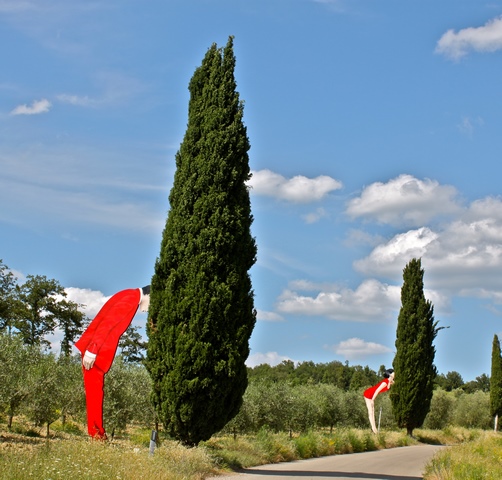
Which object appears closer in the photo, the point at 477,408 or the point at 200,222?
the point at 200,222

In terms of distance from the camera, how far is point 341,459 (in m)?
20.9

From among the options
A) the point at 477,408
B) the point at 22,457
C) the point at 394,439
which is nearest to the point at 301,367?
the point at 477,408

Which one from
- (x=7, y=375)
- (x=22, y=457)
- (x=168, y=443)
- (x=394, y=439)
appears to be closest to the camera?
→ (x=22, y=457)

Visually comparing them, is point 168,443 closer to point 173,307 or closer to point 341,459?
point 173,307

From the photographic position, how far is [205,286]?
14961mm

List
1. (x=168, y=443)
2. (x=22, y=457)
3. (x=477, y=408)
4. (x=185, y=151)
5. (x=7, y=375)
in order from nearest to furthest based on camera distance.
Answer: (x=22, y=457)
(x=168, y=443)
(x=185, y=151)
(x=7, y=375)
(x=477, y=408)

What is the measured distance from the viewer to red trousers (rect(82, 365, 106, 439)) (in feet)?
48.8

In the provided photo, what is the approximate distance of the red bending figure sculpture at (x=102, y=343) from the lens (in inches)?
589

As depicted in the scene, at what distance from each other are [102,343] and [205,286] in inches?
118

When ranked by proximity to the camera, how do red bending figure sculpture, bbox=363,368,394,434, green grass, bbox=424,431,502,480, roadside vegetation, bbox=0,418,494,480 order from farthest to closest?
red bending figure sculpture, bbox=363,368,394,434
green grass, bbox=424,431,502,480
roadside vegetation, bbox=0,418,494,480

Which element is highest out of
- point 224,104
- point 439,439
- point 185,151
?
point 224,104

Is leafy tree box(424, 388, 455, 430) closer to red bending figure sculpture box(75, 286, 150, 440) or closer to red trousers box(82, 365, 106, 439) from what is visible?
red bending figure sculpture box(75, 286, 150, 440)

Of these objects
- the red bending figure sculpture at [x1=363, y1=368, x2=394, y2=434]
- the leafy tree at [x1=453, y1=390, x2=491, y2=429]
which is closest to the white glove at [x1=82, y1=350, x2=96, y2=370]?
the red bending figure sculpture at [x1=363, y1=368, x2=394, y2=434]

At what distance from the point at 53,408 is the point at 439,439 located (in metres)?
23.9
